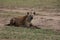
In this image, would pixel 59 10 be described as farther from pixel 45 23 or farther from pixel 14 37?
pixel 14 37

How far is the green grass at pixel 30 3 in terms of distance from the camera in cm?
1991

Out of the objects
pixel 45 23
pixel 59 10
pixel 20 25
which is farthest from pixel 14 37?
pixel 59 10

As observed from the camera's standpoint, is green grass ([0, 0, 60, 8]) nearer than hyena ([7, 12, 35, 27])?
No

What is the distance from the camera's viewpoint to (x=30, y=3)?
20938mm

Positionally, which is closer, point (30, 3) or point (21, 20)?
point (21, 20)

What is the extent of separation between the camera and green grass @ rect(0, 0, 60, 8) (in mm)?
19906

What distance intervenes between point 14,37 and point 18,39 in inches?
12.4

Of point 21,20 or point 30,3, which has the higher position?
point 21,20

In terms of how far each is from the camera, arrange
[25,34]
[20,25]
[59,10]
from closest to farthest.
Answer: [25,34], [20,25], [59,10]

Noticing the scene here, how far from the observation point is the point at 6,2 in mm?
21188

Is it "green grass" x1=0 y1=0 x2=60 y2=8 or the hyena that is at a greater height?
the hyena

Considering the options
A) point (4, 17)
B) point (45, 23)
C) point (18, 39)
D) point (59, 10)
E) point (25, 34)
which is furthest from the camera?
point (59, 10)

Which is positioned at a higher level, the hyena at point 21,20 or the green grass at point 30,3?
the hyena at point 21,20

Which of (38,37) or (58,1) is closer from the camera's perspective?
(38,37)
